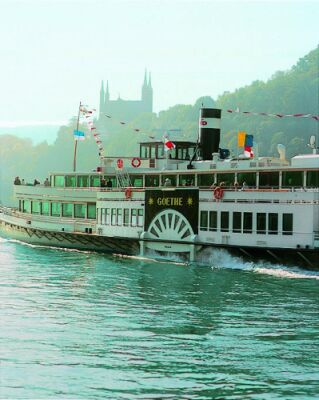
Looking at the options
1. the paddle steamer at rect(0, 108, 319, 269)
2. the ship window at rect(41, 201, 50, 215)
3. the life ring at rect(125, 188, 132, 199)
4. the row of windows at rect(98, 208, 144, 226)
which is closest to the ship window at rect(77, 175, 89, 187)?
the paddle steamer at rect(0, 108, 319, 269)

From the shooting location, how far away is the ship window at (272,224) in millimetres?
37938

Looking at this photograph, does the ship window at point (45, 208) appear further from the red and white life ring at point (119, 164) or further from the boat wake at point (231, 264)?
the boat wake at point (231, 264)

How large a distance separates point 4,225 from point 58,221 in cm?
848

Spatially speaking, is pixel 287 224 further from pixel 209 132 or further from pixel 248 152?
pixel 209 132

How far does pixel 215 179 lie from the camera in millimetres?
42594

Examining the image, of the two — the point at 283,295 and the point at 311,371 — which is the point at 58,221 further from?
the point at 311,371

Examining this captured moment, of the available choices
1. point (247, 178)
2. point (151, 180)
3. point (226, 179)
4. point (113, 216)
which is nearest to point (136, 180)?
point (151, 180)

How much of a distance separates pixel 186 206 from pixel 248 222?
4.14 metres

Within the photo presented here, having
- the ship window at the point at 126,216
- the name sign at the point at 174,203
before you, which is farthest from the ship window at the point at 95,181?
the name sign at the point at 174,203

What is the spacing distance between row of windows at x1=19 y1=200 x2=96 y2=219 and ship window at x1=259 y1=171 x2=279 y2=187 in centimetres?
1315

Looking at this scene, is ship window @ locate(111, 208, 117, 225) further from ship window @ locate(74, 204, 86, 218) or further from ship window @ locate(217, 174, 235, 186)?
ship window @ locate(217, 174, 235, 186)

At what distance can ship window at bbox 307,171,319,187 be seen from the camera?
3778 centimetres

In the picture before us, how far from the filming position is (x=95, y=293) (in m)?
31.0

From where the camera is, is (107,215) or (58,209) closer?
(107,215)
